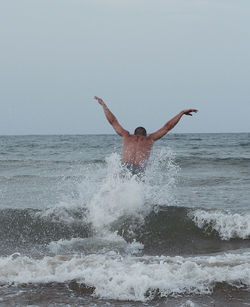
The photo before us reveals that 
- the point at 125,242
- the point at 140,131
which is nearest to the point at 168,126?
the point at 140,131

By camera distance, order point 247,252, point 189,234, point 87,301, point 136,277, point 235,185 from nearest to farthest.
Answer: point 87,301
point 136,277
point 247,252
point 189,234
point 235,185

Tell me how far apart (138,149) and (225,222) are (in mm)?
1933

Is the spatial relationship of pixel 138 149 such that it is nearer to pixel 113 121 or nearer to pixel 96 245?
pixel 113 121

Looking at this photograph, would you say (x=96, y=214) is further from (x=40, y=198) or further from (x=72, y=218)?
(x=40, y=198)

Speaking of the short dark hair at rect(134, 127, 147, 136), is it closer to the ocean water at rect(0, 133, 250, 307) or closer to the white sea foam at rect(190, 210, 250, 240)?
the ocean water at rect(0, 133, 250, 307)

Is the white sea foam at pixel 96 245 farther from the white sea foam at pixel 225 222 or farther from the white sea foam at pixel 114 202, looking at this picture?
the white sea foam at pixel 225 222

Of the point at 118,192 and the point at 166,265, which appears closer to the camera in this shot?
the point at 166,265

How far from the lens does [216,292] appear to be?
15.4 ft

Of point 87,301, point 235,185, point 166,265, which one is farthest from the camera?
point 235,185

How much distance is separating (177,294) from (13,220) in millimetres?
4802

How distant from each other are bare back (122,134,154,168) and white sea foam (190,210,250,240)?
1400mm

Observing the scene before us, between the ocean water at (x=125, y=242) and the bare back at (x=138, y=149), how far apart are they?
10.6 inches

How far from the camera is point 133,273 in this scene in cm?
496

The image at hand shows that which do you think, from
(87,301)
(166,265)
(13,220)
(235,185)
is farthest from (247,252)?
(235,185)
